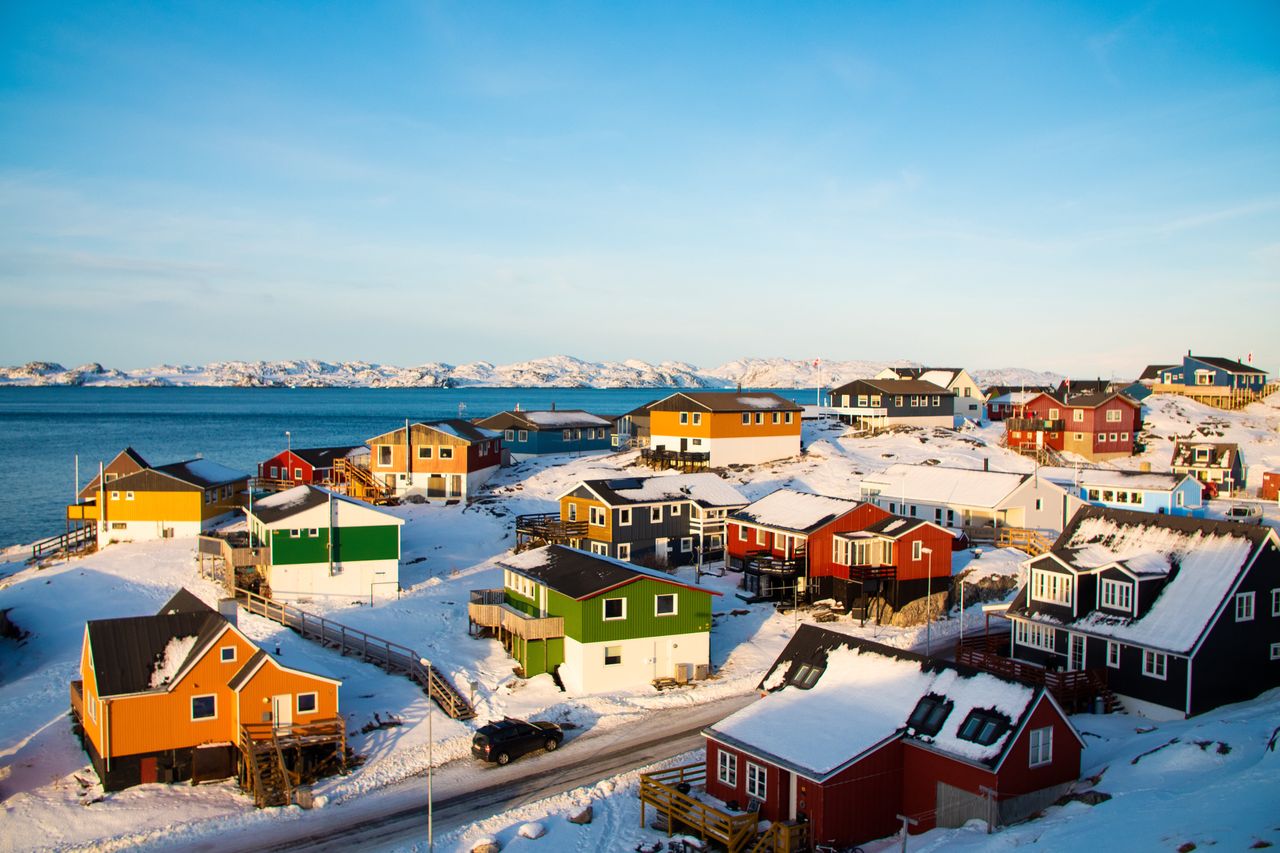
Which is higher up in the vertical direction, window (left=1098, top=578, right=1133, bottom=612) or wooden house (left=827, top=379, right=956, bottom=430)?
wooden house (left=827, top=379, right=956, bottom=430)

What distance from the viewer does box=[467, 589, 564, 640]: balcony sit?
38.2 metres

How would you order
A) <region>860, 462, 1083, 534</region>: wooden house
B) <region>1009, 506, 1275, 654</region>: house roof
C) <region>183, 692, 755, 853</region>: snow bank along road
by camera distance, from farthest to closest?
<region>860, 462, 1083, 534</region>: wooden house → <region>1009, 506, 1275, 654</region>: house roof → <region>183, 692, 755, 853</region>: snow bank along road

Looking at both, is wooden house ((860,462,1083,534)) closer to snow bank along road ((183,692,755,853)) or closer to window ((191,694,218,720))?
snow bank along road ((183,692,755,853))

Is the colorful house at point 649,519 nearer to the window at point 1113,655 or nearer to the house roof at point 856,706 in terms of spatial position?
the house roof at point 856,706

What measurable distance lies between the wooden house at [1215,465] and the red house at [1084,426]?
687cm

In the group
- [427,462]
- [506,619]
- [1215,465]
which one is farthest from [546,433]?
[1215,465]

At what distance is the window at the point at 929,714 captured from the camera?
2453 cm

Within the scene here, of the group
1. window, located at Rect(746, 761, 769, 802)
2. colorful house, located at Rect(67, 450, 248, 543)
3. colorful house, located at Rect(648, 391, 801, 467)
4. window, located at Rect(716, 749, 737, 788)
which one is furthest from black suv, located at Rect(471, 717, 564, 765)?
colorful house, located at Rect(648, 391, 801, 467)

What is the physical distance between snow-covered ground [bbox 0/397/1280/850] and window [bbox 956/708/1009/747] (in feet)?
7.54

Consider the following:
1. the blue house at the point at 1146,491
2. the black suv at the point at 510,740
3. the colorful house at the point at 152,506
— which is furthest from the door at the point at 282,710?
the blue house at the point at 1146,491

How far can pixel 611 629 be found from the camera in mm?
37562

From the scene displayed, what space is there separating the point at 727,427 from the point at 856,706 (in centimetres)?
5104

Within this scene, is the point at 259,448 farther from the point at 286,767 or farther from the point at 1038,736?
the point at 1038,736

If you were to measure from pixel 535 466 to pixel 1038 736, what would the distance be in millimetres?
59985
